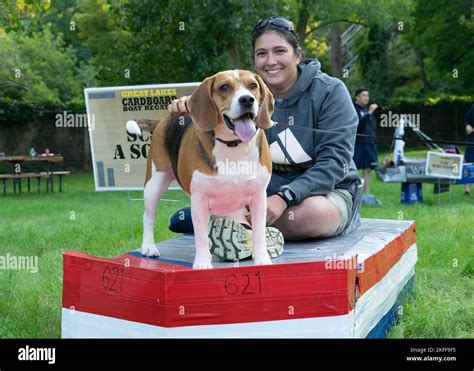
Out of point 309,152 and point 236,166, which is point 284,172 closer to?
point 309,152

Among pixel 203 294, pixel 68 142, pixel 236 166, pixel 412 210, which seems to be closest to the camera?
pixel 203 294

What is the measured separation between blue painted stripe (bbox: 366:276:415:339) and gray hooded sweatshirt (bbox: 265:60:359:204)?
756mm

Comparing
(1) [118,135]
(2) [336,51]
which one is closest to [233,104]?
(1) [118,135]

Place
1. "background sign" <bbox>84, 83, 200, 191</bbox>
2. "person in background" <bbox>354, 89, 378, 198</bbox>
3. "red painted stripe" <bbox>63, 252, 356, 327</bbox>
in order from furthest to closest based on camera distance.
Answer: "person in background" <bbox>354, 89, 378, 198</bbox> → "background sign" <bbox>84, 83, 200, 191</bbox> → "red painted stripe" <bbox>63, 252, 356, 327</bbox>

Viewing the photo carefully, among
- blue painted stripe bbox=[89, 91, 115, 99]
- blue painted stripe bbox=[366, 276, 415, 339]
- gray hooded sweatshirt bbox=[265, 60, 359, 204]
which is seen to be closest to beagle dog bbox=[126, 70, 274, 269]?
blue painted stripe bbox=[366, 276, 415, 339]

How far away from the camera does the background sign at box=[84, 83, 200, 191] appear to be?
6500 millimetres

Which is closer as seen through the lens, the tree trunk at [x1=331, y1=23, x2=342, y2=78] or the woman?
the woman

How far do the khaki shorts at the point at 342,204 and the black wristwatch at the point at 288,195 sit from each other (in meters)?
0.30

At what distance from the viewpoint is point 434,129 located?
2733 cm

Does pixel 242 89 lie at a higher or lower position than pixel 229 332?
higher

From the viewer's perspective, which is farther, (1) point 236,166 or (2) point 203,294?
(1) point 236,166

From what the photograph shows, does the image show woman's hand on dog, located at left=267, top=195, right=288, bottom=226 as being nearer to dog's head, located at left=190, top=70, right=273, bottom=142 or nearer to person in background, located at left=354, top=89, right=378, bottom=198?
dog's head, located at left=190, top=70, right=273, bottom=142

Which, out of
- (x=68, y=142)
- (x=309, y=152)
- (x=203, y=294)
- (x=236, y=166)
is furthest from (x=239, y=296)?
(x=68, y=142)
